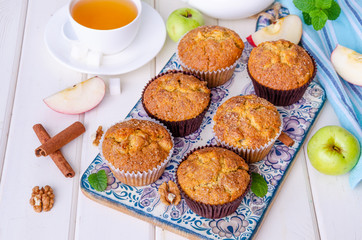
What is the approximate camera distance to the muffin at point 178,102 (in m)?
3.13

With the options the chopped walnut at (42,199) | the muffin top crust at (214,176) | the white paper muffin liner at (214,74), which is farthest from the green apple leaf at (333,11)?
the chopped walnut at (42,199)

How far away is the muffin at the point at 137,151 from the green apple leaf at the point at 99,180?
8 centimetres

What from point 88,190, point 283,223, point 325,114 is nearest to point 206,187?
point 283,223

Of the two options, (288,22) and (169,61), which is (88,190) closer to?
(169,61)

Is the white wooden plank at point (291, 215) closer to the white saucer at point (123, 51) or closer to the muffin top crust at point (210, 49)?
the muffin top crust at point (210, 49)

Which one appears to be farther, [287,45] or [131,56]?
[131,56]

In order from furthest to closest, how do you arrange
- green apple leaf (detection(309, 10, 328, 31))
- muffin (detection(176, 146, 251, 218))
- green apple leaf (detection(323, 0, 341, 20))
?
green apple leaf (detection(323, 0, 341, 20))
green apple leaf (detection(309, 10, 328, 31))
muffin (detection(176, 146, 251, 218))

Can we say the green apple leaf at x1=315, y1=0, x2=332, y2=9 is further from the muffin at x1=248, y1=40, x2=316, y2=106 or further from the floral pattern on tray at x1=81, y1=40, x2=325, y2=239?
the floral pattern on tray at x1=81, y1=40, x2=325, y2=239

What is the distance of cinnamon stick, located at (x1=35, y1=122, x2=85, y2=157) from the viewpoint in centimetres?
313

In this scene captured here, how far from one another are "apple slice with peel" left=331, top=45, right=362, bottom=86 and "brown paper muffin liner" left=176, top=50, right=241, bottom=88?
2.61 feet

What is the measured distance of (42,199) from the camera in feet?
9.66

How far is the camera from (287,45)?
11.3 feet

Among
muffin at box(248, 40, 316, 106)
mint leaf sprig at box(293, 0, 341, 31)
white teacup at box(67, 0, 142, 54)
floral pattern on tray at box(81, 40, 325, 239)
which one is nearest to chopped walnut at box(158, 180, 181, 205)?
floral pattern on tray at box(81, 40, 325, 239)

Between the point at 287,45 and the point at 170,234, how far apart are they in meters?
1.67
